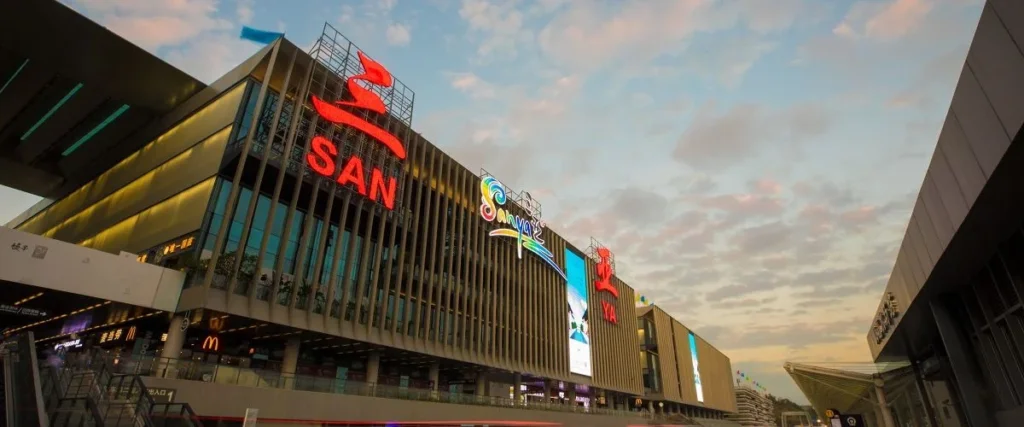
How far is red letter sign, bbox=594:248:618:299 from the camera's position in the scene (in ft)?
229

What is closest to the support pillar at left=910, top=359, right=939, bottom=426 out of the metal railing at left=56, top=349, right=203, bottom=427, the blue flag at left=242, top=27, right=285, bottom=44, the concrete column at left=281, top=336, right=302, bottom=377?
the metal railing at left=56, top=349, right=203, bottom=427

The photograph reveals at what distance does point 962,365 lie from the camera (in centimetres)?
1634

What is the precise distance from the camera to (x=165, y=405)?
1273 cm

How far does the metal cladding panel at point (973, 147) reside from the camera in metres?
6.44

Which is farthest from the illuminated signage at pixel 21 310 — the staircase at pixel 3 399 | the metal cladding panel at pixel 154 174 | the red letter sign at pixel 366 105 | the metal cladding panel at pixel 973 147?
the metal cladding panel at pixel 973 147

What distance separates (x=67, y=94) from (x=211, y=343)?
25.4 metres

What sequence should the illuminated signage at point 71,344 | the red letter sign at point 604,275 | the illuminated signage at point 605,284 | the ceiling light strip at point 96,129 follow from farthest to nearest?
1. the red letter sign at point 604,275
2. the illuminated signage at point 605,284
3. the ceiling light strip at point 96,129
4. the illuminated signage at point 71,344

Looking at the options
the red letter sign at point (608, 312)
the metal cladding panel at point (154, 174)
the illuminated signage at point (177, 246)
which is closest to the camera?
the illuminated signage at point (177, 246)

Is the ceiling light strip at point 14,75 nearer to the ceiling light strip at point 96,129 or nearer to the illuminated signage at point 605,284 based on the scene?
the ceiling light strip at point 96,129

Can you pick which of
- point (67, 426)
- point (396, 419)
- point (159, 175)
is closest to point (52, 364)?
point (67, 426)

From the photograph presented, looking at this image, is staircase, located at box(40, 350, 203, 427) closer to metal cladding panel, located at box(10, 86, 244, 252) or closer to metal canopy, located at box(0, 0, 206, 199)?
metal cladding panel, located at box(10, 86, 244, 252)

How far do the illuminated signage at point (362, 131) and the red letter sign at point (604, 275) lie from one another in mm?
39373

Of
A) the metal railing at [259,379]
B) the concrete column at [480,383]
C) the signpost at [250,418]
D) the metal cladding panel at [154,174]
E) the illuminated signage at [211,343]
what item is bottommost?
the signpost at [250,418]

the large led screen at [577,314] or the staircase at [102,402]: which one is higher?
the large led screen at [577,314]
